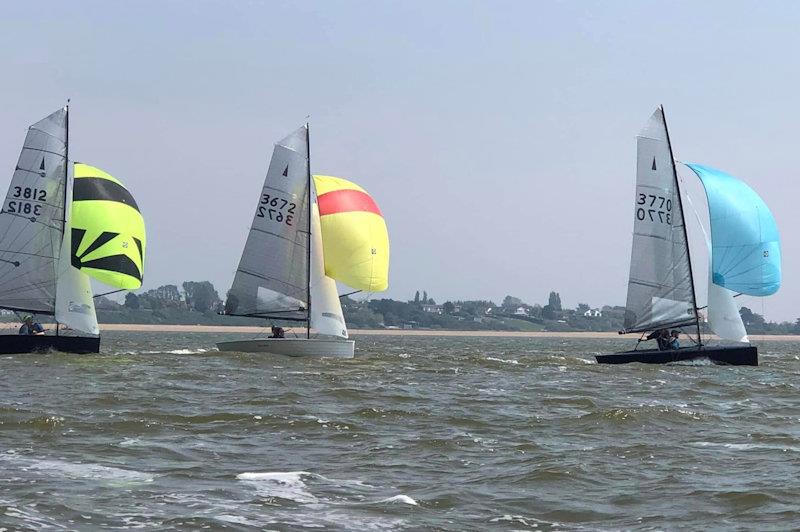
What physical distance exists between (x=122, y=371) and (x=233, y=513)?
21396 millimetres

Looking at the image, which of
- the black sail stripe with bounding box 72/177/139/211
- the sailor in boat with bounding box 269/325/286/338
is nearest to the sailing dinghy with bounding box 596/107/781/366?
the sailor in boat with bounding box 269/325/286/338

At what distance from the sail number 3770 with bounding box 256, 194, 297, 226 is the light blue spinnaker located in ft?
50.5

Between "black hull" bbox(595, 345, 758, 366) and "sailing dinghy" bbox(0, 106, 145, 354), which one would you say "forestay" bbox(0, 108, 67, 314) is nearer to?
"sailing dinghy" bbox(0, 106, 145, 354)

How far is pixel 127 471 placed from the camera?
1426cm

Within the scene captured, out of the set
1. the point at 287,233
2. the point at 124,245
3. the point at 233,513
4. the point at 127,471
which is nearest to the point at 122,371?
the point at 124,245

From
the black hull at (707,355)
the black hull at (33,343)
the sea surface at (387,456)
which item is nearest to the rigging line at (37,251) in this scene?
the black hull at (33,343)

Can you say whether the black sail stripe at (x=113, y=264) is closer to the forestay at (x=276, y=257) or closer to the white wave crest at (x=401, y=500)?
the forestay at (x=276, y=257)

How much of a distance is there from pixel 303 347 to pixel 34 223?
10347mm

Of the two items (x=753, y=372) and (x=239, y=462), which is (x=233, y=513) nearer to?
(x=239, y=462)

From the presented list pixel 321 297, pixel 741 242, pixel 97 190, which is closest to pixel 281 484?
pixel 97 190

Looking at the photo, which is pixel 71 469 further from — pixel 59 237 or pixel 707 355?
pixel 707 355

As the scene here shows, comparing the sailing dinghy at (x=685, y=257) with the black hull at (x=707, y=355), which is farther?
the sailing dinghy at (x=685, y=257)

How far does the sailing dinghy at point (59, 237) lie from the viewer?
39.4 m

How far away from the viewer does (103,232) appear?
4012 cm
